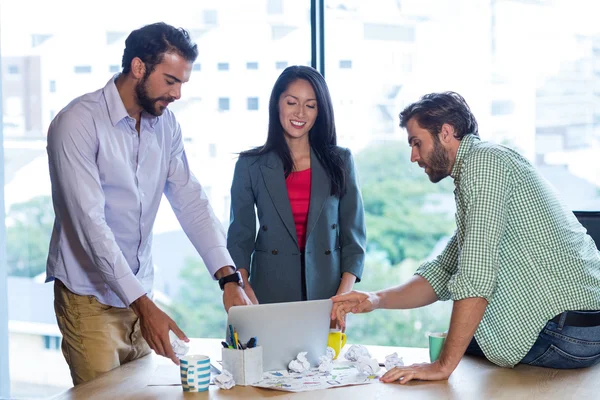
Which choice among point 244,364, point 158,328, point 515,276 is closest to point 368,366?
point 244,364

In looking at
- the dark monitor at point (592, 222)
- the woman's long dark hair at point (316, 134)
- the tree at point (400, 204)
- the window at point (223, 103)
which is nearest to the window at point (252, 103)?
the window at point (223, 103)

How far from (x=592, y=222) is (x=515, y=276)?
0.76m

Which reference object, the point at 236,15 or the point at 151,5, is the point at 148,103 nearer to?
the point at 151,5

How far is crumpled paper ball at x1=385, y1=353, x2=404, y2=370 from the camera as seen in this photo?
2.04 m

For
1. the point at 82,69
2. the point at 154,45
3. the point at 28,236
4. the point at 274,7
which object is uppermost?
the point at 274,7

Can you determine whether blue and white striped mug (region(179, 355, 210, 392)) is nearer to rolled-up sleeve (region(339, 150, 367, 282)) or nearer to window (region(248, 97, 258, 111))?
rolled-up sleeve (region(339, 150, 367, 282))

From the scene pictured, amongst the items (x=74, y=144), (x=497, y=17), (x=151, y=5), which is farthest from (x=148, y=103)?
(x=497, y=17)

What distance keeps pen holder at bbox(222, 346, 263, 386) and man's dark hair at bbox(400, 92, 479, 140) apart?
2.60 ft

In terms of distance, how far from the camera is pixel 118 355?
88.0 inches

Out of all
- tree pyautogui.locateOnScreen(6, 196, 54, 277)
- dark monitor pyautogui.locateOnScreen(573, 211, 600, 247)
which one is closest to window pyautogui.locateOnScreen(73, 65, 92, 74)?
tree pyautogui.locateOnScreen(6, 196, 54, 277)

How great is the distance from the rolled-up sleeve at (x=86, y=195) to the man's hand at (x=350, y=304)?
537 mm

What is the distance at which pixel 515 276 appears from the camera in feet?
6.64

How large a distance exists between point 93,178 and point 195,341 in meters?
0.63

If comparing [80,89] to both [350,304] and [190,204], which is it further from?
[350,304]
